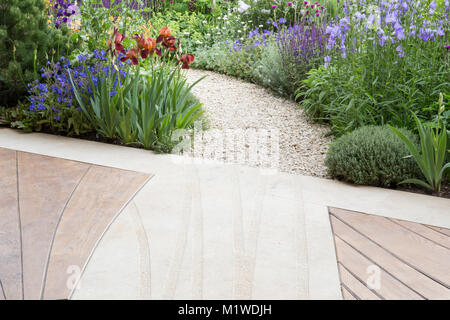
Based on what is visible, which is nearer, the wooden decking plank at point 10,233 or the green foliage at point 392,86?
the wooden decking plank at point 10,233

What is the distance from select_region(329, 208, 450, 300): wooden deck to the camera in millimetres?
1987

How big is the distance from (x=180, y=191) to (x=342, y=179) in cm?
118

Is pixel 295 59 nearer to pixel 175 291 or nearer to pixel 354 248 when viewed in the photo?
pixel 354 248

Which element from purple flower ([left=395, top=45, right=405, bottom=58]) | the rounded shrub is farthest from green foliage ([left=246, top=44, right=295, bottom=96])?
the rounded shrub

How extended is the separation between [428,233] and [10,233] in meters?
2.18

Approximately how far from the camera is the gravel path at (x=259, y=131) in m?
3.78

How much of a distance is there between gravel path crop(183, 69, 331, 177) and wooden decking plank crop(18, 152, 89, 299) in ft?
3.61

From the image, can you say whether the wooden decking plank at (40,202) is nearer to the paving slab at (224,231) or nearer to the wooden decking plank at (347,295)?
the paving slab at (224,231)

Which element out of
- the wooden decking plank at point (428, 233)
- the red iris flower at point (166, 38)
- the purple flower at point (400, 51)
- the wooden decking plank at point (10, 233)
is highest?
the purple flower at point (400, 51)

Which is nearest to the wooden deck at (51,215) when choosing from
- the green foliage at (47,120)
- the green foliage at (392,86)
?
the green foliage at (47,120)

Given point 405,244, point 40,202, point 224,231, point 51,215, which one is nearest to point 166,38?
point 40,202

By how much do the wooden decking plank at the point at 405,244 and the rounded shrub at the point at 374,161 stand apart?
565mm

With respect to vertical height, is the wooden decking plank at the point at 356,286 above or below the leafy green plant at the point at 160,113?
below

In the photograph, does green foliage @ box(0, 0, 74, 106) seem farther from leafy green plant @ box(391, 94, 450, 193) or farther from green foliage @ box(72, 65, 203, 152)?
leafy green plant @ box(391, 94, 450, 193)
